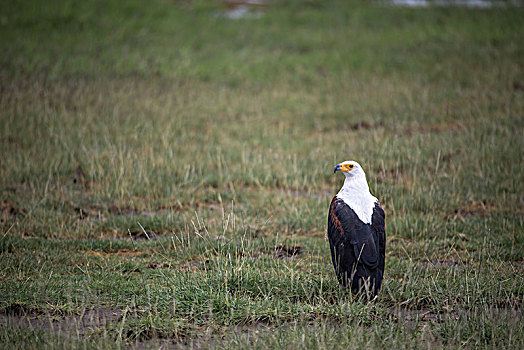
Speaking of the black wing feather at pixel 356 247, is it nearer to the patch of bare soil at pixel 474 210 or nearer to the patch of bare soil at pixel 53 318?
the patch of bare soil at pixel 53 318

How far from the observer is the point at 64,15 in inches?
886

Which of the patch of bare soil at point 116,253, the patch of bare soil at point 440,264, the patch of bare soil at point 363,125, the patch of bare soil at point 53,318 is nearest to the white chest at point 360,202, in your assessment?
the patch of bare soil at point 440,264

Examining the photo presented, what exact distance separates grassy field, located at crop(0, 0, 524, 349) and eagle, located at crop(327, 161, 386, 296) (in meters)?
0.19

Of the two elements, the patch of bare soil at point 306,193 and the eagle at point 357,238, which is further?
the patch of bare soil at point 306,193

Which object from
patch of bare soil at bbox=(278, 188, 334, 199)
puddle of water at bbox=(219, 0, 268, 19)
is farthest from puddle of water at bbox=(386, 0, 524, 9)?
patch of bare soil at bbox=(278, 188, 334, 199)

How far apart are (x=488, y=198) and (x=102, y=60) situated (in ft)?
41.9

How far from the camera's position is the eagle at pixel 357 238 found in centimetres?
524

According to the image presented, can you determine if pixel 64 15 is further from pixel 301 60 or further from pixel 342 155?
pixel 342 155

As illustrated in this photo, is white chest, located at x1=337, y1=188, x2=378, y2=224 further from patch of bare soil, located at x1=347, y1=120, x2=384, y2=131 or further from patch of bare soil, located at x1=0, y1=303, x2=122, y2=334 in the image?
patch of bare soil, located at x1=347, y1=120, x2=384, y2=131

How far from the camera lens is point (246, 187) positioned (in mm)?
9219

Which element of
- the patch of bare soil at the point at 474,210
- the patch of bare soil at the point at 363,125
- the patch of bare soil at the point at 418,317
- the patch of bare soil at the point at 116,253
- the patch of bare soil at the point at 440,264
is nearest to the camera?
the patch of bare soil at the point at 418,317

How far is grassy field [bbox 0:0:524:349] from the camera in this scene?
199 inches

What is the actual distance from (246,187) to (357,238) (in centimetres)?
402

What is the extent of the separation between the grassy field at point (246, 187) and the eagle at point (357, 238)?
0.19 meters
